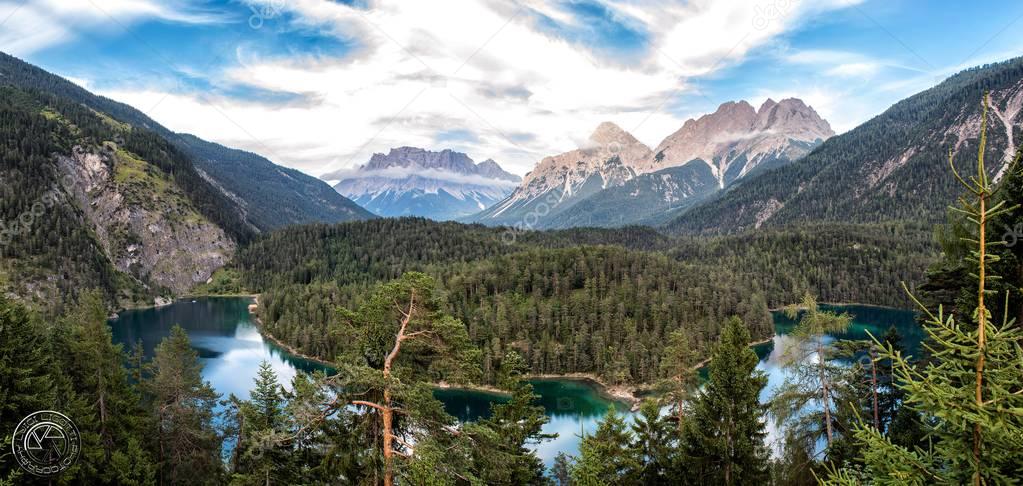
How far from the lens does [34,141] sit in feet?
547

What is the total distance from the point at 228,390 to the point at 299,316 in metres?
39.9

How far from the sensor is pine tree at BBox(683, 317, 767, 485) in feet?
73.6

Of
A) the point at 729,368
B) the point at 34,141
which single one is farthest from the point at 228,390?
the point at 34,141

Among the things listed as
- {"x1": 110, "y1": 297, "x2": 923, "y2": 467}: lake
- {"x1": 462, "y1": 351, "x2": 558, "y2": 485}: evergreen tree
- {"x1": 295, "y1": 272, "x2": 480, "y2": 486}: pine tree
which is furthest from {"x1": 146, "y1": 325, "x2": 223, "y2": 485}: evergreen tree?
{"x1": 295, "y1": 272, "x2": 480, "y2": 486}: pine tree

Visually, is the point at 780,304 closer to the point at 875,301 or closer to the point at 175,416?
the point at 875,301

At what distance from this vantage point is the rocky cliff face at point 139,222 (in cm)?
17325

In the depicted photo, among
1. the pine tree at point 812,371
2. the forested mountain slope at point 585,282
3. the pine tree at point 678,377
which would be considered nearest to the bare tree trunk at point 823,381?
the pine tree at point 812,371

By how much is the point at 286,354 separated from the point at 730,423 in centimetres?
9463

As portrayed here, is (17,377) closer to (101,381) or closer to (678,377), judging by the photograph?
(101,381)

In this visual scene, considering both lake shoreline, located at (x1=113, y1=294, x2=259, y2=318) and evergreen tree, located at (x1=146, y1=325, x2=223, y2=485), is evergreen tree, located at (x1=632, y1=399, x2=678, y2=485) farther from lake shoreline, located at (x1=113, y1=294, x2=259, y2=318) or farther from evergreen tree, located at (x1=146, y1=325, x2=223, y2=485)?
lake shoreline, located at (x1=113, y1=294, x2=259, y2=318)
